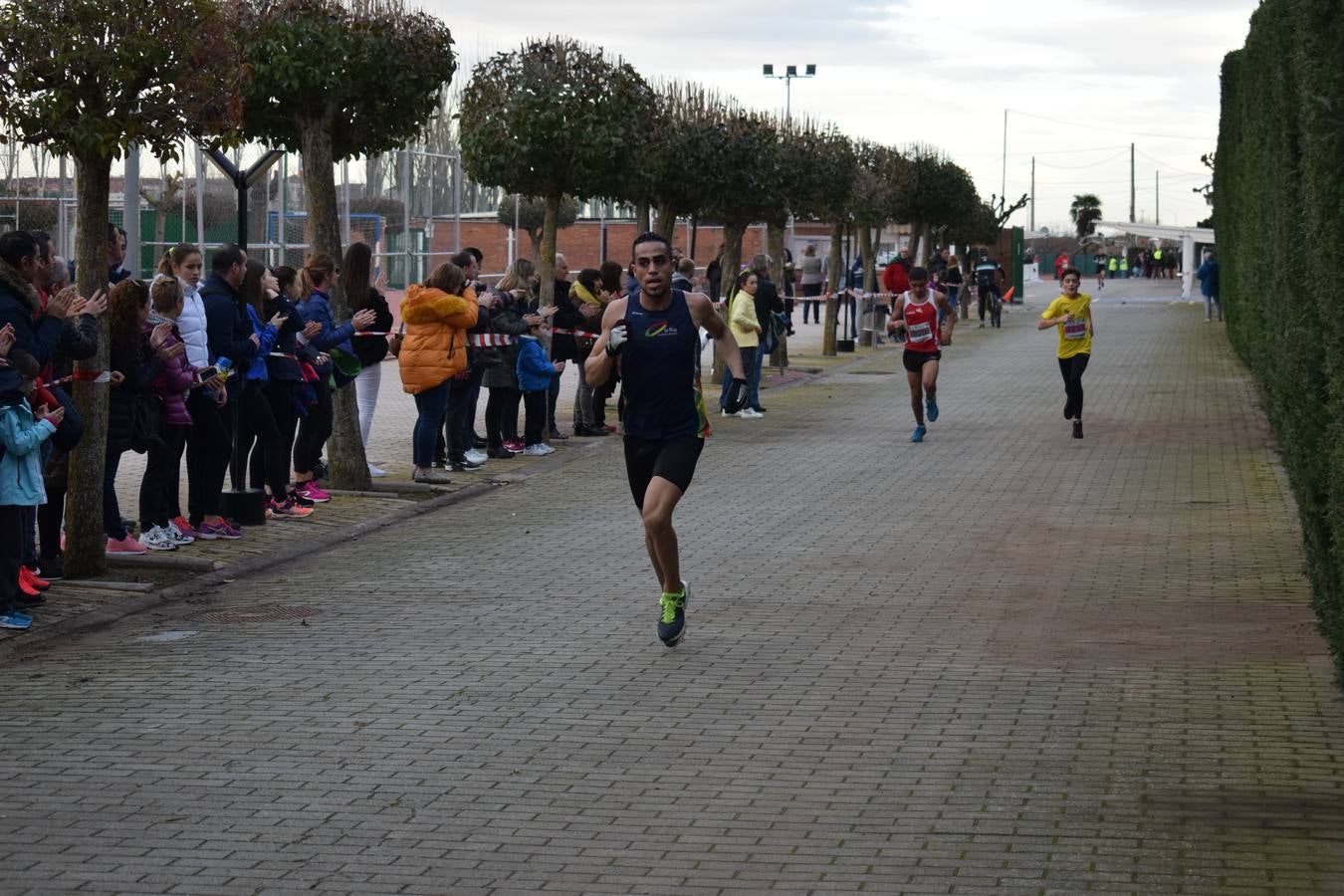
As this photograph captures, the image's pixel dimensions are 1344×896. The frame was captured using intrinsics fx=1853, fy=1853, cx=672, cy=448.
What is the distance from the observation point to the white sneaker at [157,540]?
11766 millimetres

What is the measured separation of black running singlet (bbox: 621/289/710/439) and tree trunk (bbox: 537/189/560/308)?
10122 millimetres

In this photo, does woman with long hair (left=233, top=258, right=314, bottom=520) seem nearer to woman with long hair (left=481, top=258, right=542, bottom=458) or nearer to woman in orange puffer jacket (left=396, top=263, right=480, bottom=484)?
woman in orange puffer jacket (left=396, top=263, right=480, bottom=484)

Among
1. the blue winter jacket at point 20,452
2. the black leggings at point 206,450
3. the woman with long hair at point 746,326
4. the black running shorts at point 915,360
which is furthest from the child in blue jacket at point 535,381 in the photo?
the blue winter jacket at point 20,452

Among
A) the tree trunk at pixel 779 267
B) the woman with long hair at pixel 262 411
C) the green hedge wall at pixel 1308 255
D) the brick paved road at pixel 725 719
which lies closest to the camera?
the brick paved road at pixel 725 719

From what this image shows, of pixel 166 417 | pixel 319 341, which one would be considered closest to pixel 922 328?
pixel 319 341

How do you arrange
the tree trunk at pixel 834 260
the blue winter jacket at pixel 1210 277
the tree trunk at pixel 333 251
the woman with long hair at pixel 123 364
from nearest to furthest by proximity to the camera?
the woman with long hair at pixel 123 364 → the tree trunk at pixel 333 251 → the tree trunk at pixel 834 260 → the blue winter jacket at pixel 1210 277

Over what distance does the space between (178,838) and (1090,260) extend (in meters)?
100

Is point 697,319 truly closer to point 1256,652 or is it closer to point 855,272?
point 1256,652

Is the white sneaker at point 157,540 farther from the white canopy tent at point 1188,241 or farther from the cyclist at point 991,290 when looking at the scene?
the white canopy tent at point 1188,241

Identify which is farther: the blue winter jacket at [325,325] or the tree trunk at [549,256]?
the tree trunk at [549,256]

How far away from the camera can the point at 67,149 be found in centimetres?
1011

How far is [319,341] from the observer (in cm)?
1382

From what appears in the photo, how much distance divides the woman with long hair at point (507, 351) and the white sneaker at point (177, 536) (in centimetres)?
508

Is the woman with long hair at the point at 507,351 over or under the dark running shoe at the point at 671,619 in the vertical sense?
over
